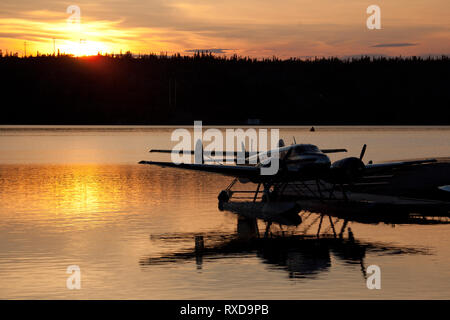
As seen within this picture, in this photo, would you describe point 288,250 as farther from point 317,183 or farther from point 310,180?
point 310,180

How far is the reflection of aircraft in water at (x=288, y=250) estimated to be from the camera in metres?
21.0

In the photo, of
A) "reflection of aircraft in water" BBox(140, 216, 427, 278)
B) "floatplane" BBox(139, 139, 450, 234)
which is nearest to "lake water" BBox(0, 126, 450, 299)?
"reflection of aircraft in water" BBox(140, 216, 427, 278)

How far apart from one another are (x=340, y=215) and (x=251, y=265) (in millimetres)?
11509

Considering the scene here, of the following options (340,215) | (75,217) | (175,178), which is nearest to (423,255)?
(340,215)

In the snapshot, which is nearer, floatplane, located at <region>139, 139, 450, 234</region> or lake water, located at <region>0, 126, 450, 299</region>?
lake water, located at <region>0, 126, 450, 299</region>

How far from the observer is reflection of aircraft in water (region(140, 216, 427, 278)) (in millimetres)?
20984

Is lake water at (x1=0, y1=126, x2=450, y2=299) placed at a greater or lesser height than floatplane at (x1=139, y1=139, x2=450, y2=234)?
lesser

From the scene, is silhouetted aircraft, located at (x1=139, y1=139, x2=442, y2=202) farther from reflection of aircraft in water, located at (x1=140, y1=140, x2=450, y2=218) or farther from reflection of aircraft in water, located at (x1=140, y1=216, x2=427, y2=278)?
reflection of aircraft in water, located at (x1=140, y1=216, x2=427, y2=278)

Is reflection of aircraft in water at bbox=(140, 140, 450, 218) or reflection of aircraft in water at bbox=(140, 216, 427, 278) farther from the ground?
reflection of aircraft in water at bbox=(140, 140, 450, 218)

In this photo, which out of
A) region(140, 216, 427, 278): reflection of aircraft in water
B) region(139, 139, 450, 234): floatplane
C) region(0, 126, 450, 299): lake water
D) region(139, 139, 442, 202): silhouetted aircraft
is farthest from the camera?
region(139, 139, 450, 234): floatplane

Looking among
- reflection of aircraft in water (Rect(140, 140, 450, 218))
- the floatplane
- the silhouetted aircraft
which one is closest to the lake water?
the floatplane

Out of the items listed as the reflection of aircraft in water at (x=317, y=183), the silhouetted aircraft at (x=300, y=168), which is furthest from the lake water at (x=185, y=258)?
the silhouetted aircraft at (x=300, y=168)

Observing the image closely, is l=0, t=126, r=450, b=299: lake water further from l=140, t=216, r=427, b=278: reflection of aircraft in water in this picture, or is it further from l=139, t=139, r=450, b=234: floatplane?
l=139, t=139, r=450, b=234: floatplane

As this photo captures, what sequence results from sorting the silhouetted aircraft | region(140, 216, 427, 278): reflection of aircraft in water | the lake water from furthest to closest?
the silhouetted aircraft
region(140, 216, 427, 278): reflection of aircraft in water
the lake water
